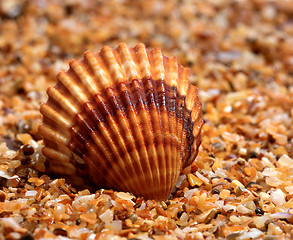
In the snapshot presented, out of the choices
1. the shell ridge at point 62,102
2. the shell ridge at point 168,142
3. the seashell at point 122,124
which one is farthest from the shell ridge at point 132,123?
the shell ridge at point 62,102

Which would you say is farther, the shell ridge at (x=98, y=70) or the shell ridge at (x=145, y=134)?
the shell ridge at (x=98, y=70)

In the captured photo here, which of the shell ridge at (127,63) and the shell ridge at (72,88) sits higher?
the shell ridge at (127,63)

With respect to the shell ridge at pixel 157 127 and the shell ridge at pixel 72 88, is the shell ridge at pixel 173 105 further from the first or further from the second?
the shell ridge at pixel 72 88

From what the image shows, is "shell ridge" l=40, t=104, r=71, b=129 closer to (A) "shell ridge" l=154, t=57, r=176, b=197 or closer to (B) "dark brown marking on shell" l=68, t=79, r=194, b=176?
(B) "dark brown marking on shell" l=68, t=79, r=194, b=176

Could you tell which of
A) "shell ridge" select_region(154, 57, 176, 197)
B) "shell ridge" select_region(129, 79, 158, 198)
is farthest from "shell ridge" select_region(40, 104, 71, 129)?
"shell ridge" select_region(154, 57, 176, 197)

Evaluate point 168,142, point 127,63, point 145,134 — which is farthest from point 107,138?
point 127,63

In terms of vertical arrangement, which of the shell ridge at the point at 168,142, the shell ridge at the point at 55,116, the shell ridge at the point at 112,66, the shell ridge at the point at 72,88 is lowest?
the shell ridge at the point at 168,142

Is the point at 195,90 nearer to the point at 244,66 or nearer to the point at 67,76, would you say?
the point at 67,76
